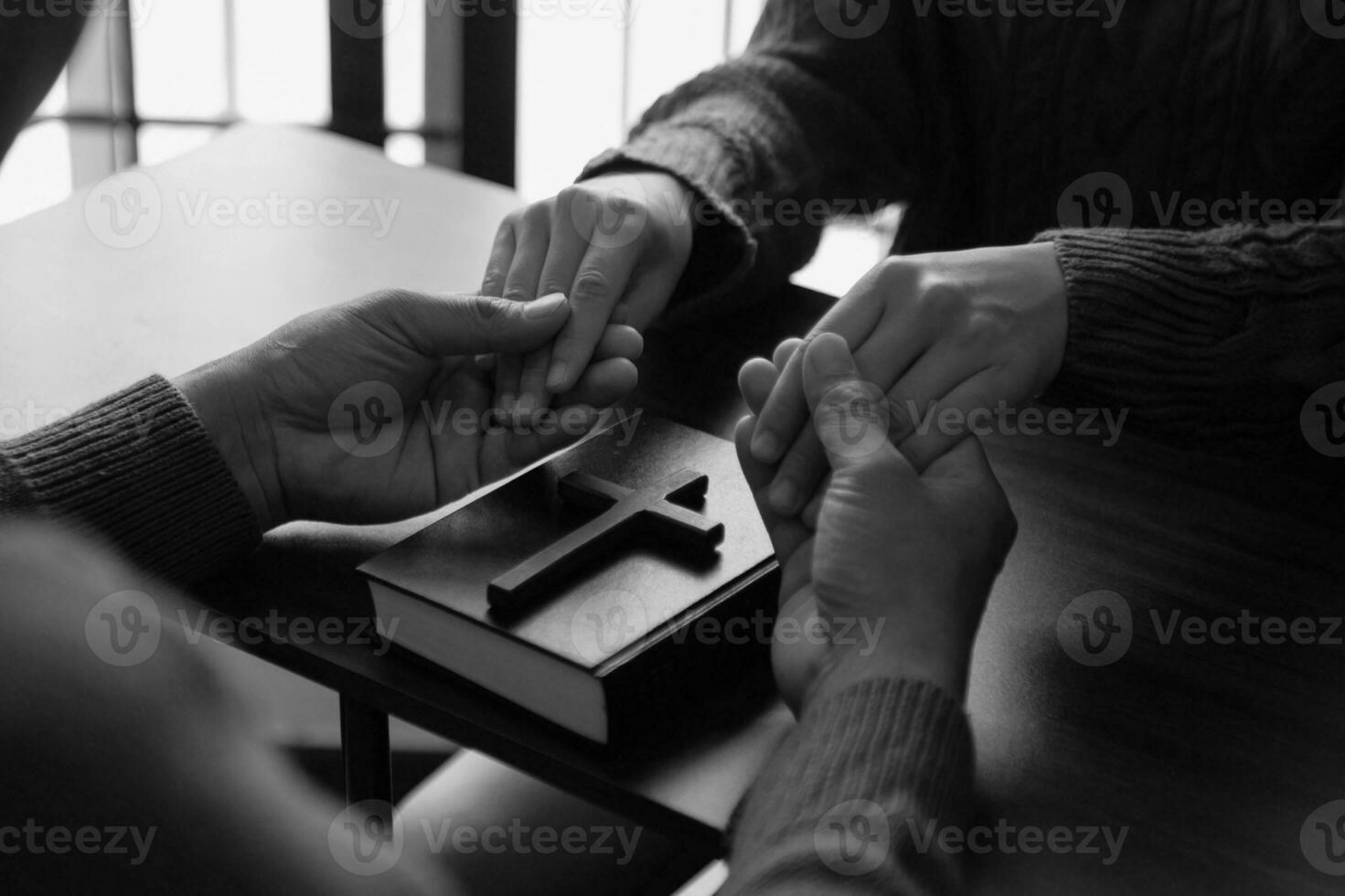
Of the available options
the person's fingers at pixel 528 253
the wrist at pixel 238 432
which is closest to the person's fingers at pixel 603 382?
the person's fingers at pixel 528 253

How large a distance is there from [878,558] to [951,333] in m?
0.23

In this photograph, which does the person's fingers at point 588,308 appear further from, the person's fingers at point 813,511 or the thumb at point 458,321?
the person's fingers at point 813,511

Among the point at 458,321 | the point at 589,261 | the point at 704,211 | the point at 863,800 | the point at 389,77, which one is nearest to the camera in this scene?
the point at 863,800

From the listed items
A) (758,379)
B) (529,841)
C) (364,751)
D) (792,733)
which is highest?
(758,379)

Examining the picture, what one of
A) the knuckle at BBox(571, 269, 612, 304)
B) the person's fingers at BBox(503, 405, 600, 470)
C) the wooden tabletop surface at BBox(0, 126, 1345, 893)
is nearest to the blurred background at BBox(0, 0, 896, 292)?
the wooden tabletop surface at BBox(0, 126, 1345, 893)

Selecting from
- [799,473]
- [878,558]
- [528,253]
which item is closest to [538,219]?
[528,253]

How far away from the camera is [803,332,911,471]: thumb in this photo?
2.75ft

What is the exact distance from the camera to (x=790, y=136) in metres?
1.34

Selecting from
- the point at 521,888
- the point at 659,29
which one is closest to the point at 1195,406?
the point at 521,888

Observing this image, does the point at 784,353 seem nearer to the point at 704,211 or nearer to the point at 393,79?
the point at 704,211

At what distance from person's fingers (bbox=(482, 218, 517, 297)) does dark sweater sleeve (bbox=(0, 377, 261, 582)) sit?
300 mm

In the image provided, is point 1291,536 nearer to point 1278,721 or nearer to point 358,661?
point 1278,721

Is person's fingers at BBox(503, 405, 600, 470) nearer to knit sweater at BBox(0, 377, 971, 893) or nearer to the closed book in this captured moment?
the closed book

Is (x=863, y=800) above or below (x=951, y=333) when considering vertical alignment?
below
